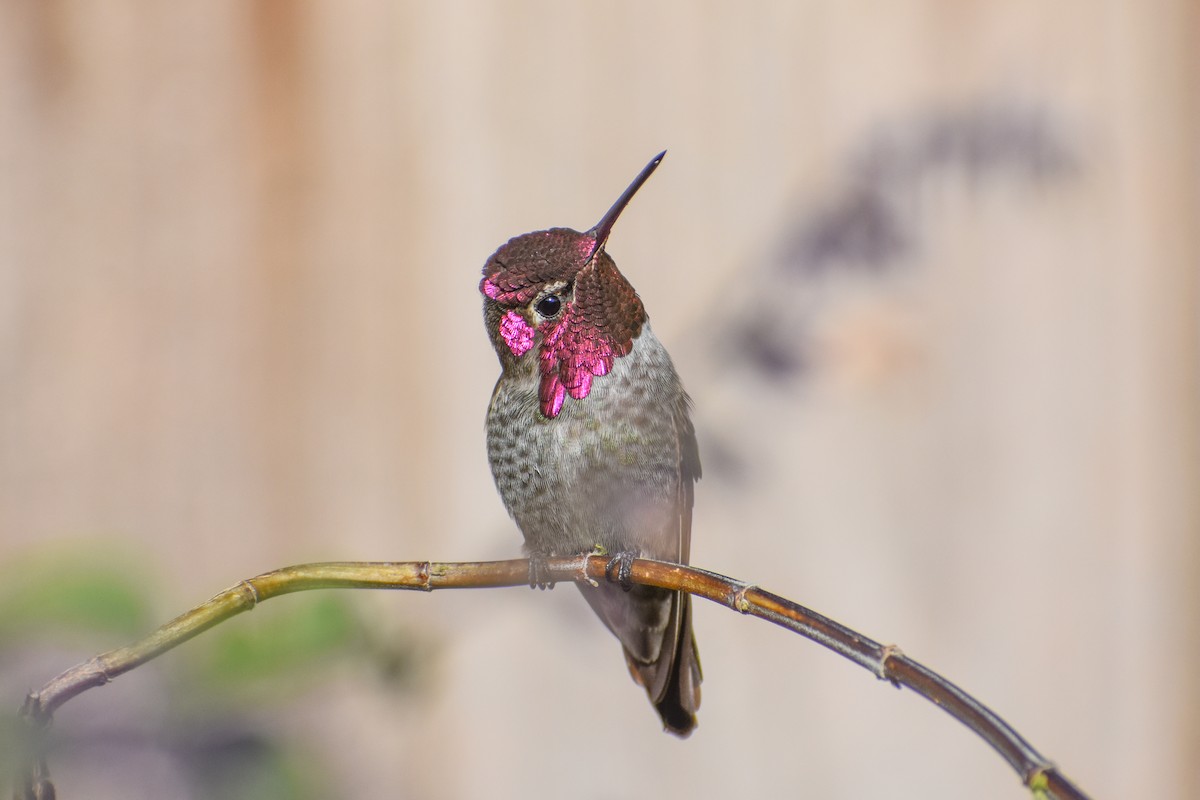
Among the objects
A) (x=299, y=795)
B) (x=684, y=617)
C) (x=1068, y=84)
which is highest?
(x=1068, y=84)

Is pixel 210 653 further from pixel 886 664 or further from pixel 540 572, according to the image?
pixel 540 572

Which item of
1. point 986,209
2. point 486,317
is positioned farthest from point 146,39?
point 986,209

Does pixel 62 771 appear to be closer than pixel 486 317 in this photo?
Yes

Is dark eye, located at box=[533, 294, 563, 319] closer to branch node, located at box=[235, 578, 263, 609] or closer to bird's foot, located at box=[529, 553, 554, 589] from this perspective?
bird's foot, located at box=[529, 553, 554, 589]

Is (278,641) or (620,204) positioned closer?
(278,641)

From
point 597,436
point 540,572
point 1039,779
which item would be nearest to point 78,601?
point 1039,779

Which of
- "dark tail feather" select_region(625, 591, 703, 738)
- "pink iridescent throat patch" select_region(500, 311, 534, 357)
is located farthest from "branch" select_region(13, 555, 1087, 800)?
"dark tail feather" select_region(625, 591, 703, 738)

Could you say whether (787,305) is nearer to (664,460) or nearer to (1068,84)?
(664,460)
